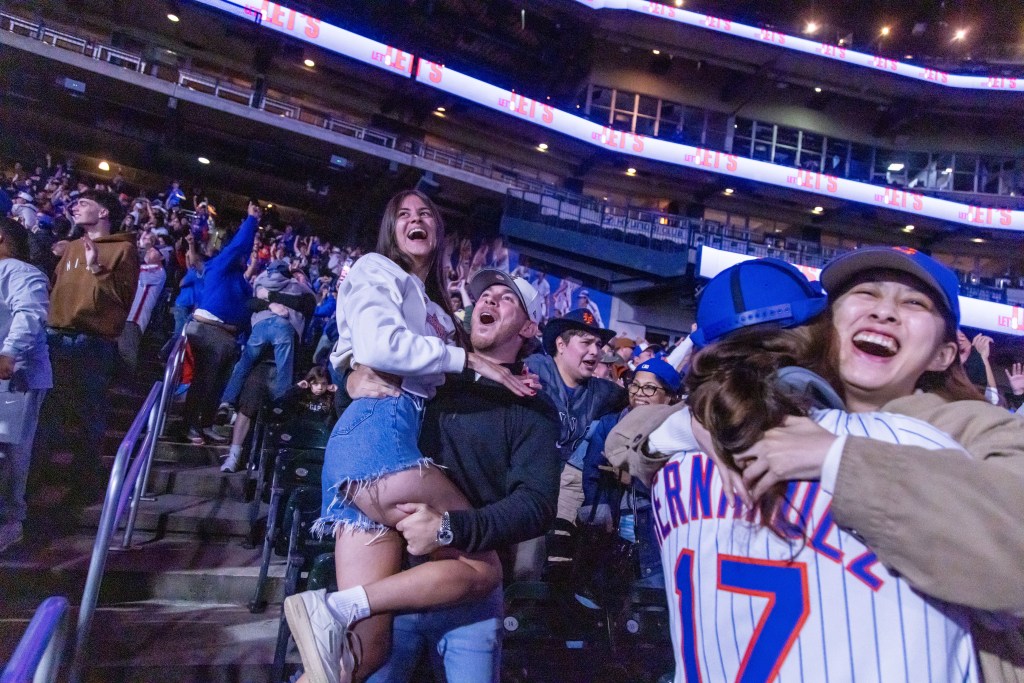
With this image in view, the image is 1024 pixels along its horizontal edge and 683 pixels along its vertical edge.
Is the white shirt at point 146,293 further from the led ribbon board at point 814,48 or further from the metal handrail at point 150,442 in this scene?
the led ribbon board at point 814,48

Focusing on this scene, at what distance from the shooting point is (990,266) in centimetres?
2488

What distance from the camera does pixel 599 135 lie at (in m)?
21.0

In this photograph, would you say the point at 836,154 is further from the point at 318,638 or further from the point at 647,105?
the point at 318,638

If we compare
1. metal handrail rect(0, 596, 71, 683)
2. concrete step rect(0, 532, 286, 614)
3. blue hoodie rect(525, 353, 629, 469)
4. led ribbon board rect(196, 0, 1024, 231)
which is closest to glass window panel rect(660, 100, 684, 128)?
led ribbon board rect(196, 0, 1024, 231)

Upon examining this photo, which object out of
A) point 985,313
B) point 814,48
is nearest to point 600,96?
point 814,48

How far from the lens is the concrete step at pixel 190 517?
11.4 feet

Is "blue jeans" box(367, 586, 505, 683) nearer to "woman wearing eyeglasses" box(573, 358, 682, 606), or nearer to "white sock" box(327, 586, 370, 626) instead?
"white sock" box(327, 586, 370, 626)

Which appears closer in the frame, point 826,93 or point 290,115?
point 290,115

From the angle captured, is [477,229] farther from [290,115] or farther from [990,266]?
[990,266]

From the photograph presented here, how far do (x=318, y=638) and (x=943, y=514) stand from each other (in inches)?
49.8

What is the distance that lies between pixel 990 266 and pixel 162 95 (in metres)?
32.2

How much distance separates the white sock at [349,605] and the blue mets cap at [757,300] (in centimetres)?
107

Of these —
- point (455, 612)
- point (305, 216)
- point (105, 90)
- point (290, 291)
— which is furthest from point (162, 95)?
point (455, 612)

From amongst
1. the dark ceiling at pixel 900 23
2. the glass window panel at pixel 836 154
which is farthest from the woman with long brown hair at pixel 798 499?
the glass window panel at pixel 836 154
